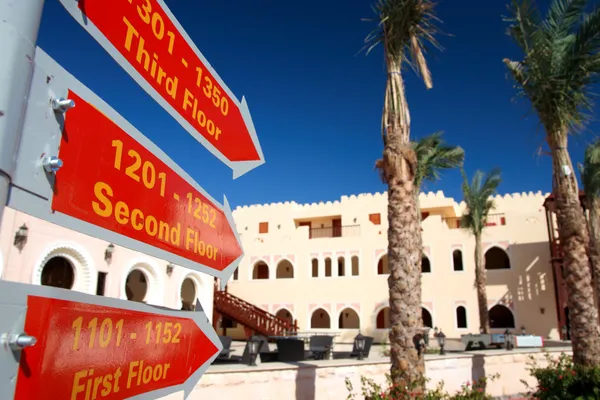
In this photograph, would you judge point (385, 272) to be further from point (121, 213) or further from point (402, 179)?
point (121, 213)

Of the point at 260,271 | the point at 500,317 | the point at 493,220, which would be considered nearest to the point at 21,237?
the point at 260,271

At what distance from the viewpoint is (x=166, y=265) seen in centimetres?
1529

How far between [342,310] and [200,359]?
26.9 metres

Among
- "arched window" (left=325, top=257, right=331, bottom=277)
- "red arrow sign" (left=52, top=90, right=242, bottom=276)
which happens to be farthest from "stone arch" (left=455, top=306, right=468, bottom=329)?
"red arrow sign" (left=52, top=90, right=242, bottom=276)

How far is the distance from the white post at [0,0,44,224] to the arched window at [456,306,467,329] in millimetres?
27051

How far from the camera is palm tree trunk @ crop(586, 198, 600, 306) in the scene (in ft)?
64.8

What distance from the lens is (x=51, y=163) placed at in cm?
116

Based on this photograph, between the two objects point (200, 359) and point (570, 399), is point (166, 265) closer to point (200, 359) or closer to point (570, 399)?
point (570, 399)

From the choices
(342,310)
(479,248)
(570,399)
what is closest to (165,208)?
(570,399)

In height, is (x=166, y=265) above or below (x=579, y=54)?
below

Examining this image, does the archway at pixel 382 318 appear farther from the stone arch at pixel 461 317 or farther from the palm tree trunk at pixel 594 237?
the palm tree trunk at pixel 594 237

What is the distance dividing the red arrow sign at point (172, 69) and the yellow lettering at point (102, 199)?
50cm

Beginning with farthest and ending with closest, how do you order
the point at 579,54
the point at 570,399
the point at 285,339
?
1. the point at 285,339
2. the point at 579,54
3. the point at 570,399

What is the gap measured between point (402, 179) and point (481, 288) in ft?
60.3
